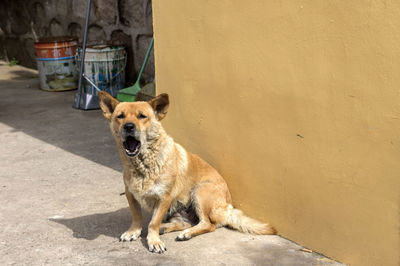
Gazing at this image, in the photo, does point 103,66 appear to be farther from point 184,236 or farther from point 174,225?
point 184,236

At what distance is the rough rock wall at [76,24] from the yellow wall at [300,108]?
3759 millimetres

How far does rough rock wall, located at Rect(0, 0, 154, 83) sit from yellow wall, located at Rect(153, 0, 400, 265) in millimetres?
3759

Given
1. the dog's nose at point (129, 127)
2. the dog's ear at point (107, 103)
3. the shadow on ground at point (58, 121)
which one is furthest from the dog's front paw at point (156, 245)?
the shadow on ground at point (58, 121)

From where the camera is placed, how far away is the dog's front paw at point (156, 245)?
11.3 ft

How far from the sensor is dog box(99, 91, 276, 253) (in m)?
3.52

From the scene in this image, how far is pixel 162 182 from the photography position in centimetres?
360

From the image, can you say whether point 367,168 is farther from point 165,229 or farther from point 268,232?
point 165,229

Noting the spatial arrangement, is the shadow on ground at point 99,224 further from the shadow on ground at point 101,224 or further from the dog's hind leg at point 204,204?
the dog's hind leg at point 204,204

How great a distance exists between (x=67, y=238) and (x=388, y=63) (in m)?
2.58

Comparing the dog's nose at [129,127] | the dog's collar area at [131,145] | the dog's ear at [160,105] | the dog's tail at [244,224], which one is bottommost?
the dog's tail at [244,224]

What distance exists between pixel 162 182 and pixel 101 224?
731 millimetres

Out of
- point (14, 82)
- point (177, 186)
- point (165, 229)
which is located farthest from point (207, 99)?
point (14, 82)

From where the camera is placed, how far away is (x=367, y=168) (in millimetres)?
2977

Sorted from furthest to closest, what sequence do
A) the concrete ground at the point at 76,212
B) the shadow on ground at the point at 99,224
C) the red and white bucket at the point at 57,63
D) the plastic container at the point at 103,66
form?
the red and white bucket at the point at 57,63, the plastic container at the point at 103,66, the shadow on ground at the point at 99,224, the concrete ground at the point at 76,212
